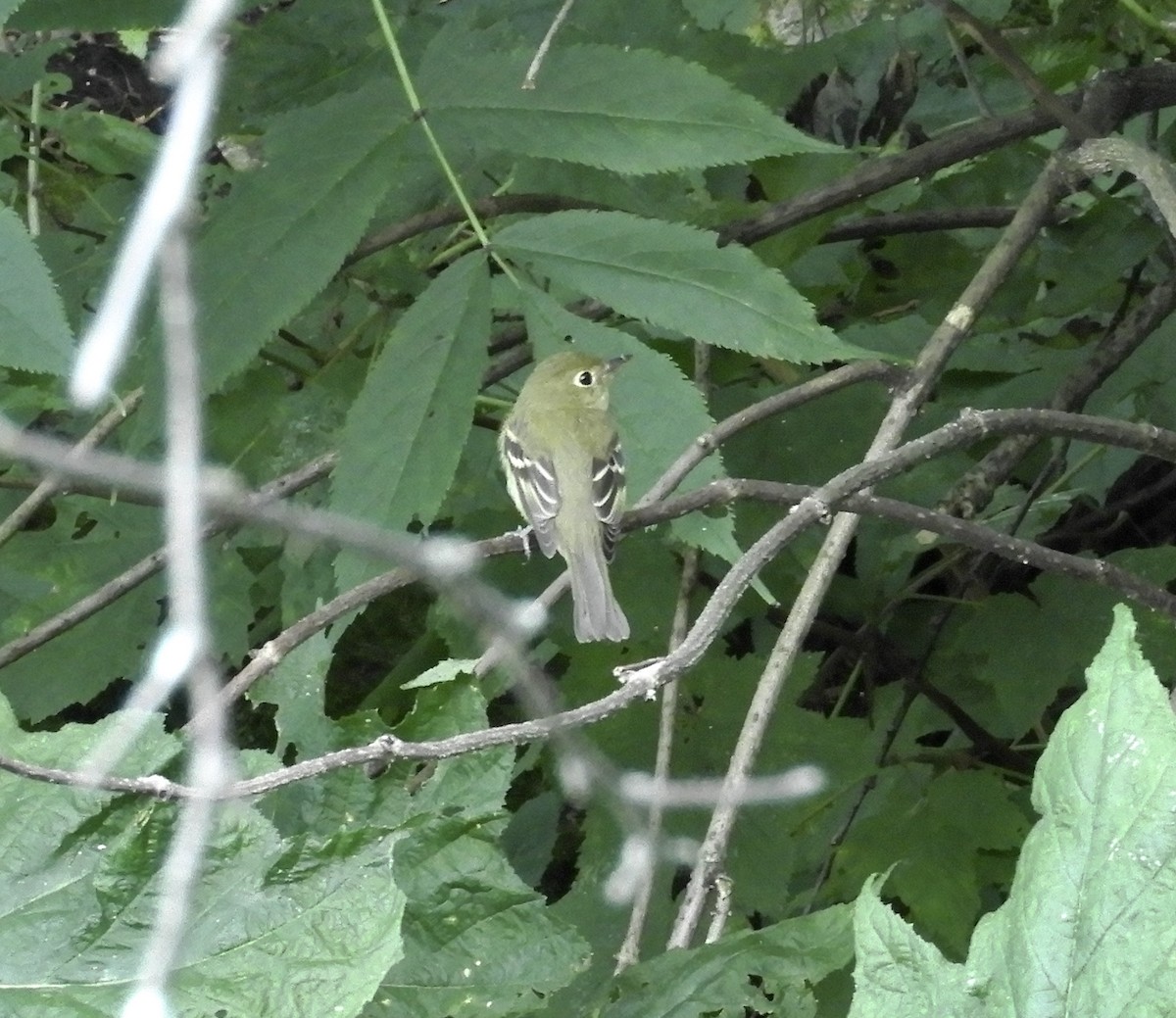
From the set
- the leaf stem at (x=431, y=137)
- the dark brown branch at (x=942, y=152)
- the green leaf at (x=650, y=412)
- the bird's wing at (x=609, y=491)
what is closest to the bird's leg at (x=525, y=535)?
the bird's wing at (x=609, y=491)

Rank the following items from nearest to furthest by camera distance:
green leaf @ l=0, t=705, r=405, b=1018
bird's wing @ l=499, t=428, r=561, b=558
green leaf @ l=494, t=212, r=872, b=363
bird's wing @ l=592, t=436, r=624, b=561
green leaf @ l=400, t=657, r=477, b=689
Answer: green leaf @ l=0, t=705, r=405, b=1018
green leaf @ l=400, t=657, r=477, b=689
green leaf @ l=494, t=212, r=872, b=363
bird's wing @ l=592, t=436, r=624, b=561
bird's wing @ l=499, t=428, r=561, b=558

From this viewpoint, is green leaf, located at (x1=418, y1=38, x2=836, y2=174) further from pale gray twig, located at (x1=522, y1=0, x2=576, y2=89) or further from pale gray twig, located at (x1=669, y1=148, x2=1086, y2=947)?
pale gray twig, located at (x1=669, y1=148, x2=1086, y2=947)

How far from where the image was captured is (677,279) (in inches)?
81.9

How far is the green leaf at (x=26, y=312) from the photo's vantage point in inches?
63.0

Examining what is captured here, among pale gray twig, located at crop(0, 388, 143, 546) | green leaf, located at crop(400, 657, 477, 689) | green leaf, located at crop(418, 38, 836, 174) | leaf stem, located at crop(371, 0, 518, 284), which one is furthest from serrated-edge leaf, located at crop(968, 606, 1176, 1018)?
pale gray twig, located at crop(0, 388, 143, 546)

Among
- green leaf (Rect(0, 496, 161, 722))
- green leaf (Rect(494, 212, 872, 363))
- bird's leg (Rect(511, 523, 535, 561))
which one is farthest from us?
green leaf (Rect(0, 496, 161, 722))

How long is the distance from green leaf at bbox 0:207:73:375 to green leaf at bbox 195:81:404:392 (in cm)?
36

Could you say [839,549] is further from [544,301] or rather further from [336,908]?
[336,908]

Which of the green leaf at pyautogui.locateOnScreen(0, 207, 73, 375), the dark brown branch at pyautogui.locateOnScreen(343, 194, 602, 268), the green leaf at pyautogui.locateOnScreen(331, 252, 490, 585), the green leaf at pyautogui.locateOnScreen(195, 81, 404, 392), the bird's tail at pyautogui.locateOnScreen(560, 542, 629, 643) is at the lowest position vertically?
the bird's tail at pyautogui.locateOnScreen(560, 542, 629, 643)

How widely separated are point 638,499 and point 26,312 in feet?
2.90

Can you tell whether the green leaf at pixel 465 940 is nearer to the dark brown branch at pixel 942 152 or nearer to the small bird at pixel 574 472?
the small bird at pixel 574 472

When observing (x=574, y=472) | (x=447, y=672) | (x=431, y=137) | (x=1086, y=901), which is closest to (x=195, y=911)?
(x=447, y=672)

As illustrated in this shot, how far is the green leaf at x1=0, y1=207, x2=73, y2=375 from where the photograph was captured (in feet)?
5.25

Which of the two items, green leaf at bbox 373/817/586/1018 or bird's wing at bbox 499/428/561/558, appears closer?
green leaf at bbox 373/817/586/1018
